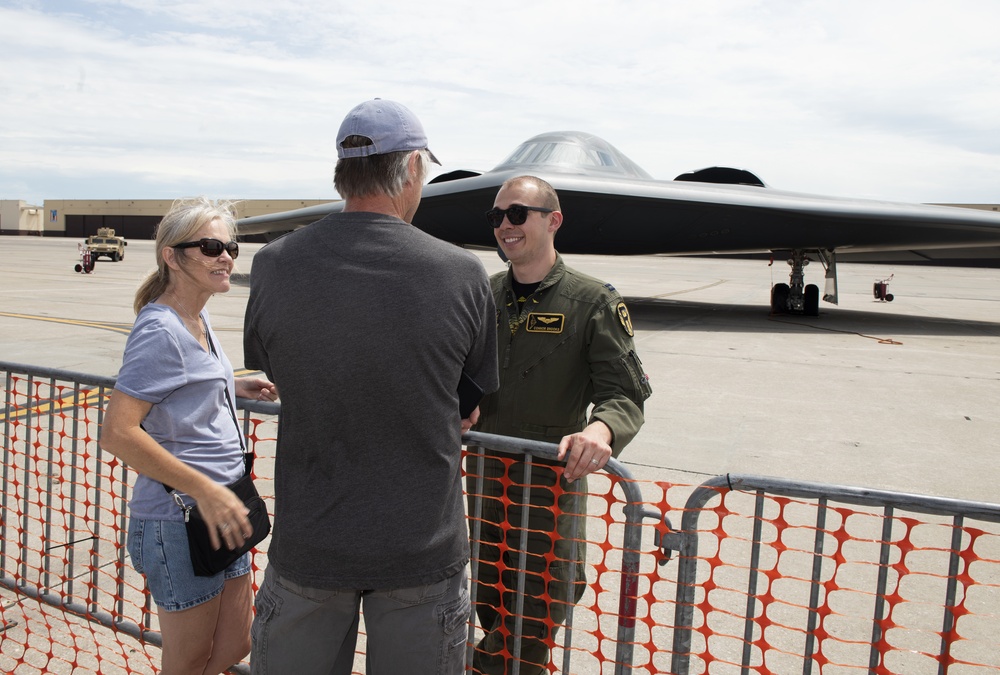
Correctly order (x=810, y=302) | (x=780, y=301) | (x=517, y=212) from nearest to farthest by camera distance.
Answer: (x=517, y=212)
(x=810, y=302)
(x=780, y=301)

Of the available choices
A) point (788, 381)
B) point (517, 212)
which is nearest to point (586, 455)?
point (517, 212)

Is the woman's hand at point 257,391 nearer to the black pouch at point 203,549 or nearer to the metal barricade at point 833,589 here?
the black pouch at point 203,549

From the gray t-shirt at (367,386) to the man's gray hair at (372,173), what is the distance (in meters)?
0.08

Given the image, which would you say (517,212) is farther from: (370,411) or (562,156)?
(562,156)

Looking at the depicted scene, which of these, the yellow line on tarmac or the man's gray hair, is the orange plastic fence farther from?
the yellow line on tarmac

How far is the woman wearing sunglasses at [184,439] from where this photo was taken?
2230mm

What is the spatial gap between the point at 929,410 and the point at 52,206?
107 m

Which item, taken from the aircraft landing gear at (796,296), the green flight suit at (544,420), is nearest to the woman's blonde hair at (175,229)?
the green flight suit at (544,420)

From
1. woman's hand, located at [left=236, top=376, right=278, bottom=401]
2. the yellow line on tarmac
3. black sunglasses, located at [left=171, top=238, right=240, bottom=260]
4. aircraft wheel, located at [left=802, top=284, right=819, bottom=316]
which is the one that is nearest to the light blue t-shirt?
black sunglasses, located at [left=171, top=238, right=240, bottom=260]

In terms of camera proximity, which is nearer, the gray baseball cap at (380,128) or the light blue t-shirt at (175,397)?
the gray baseball cap at (380,128)

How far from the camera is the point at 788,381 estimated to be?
9.05m

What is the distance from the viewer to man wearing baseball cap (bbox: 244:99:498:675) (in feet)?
5.70

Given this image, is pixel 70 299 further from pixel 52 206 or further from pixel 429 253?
pixel 52 206

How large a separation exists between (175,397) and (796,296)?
57.3ft
